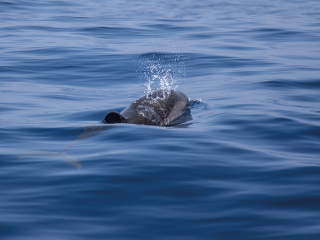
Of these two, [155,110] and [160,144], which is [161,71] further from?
[160,144]

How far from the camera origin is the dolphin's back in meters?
9.05

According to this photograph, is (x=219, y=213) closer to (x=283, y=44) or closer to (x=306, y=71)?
(x=306, y=71)

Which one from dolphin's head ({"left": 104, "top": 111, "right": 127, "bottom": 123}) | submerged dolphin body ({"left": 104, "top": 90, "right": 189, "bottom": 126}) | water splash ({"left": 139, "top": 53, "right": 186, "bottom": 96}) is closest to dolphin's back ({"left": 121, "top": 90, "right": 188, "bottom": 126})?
submerged dolphin body ({"left": 104, "top": 90, "right": 189, "bottom": 126})

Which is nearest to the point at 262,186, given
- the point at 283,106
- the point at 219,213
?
the point at 219,213

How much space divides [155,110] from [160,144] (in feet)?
6.64

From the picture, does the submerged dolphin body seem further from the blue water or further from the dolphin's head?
the blue water

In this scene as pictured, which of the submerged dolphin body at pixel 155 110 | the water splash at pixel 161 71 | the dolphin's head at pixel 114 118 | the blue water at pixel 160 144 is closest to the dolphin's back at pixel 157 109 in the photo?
the submerged dolphin body at pixel 155 110

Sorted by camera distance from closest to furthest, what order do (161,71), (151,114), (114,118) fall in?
(114,118) < (151,114) < (161,71)

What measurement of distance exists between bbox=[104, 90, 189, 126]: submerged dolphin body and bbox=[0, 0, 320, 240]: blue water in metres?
0.30

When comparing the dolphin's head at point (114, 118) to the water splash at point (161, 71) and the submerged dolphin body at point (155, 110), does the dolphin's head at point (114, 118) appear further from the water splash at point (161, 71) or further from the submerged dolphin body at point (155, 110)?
the water splash at point (161, 71)

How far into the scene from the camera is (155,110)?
31.0ft

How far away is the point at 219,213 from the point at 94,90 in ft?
27.3

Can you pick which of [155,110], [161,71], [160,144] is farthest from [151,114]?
[161,71]

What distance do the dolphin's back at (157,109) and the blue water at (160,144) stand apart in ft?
1.42
